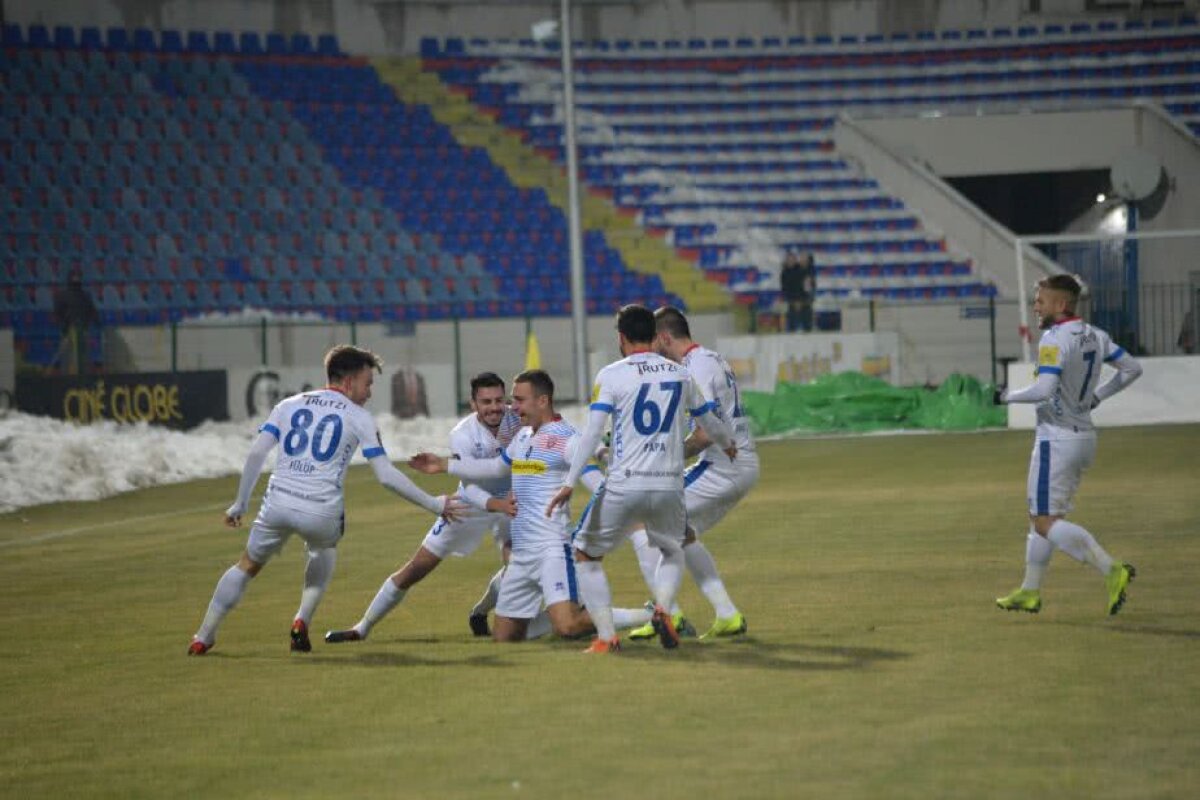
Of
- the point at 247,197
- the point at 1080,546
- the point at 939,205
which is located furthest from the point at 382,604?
the point at 939,205

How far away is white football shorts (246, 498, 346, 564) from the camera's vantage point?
10117 millimetres

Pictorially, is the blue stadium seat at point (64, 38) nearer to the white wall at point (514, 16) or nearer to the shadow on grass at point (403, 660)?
the white wall at point (514, 16)

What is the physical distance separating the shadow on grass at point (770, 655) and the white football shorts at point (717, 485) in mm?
903

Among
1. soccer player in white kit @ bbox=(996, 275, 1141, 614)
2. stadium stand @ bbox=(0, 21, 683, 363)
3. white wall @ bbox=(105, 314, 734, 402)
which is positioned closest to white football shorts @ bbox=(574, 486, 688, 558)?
soccer player in white kit @ bbox=(996, 275, 1141, 614)

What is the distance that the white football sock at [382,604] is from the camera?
10852mm

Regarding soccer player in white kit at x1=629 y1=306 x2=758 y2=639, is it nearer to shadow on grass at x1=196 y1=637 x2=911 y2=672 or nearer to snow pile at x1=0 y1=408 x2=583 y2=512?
shadow on grass at x1=196 y1=637 x2=911 y2=672

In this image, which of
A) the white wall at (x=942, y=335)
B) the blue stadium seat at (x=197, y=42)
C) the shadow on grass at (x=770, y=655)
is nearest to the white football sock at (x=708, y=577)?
the shadow on grass at (x=770, y=655)

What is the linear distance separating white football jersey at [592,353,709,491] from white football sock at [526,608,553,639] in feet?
4.54

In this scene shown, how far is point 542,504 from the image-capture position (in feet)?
33.5

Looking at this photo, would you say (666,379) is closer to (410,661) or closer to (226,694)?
(410,661)

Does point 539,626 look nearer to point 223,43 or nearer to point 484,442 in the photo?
point 484,442

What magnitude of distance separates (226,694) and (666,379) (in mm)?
2715

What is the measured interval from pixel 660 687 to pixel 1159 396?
23366 mm

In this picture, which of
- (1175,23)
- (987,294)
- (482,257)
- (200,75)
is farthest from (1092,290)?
(200,75)
